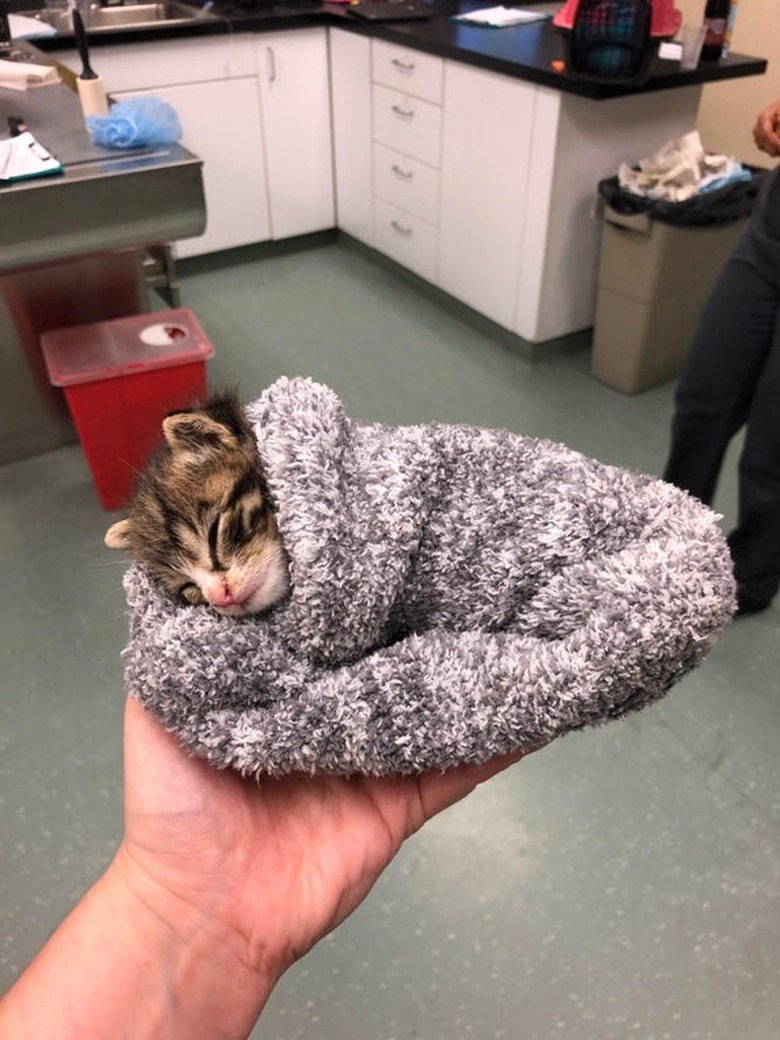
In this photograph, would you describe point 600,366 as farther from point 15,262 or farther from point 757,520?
point 15,262

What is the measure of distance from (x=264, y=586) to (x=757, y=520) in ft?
4.58

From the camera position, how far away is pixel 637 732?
66.8 inches

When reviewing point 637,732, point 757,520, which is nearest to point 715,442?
point 757,520

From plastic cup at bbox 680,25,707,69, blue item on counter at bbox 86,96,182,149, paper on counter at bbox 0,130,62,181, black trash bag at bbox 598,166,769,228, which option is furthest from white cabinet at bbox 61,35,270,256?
plastic cup at bbox 680,25,707,69

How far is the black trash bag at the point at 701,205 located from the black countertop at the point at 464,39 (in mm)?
301

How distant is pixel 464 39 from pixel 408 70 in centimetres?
25

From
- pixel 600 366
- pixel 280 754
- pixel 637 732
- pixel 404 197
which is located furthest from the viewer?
pixel 404 197

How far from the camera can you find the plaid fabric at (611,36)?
218 centimetres

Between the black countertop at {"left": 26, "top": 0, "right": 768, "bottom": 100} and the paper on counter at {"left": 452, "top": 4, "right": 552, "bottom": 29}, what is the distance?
0.04 metres

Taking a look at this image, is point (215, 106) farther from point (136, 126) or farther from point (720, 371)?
point (720, 371)

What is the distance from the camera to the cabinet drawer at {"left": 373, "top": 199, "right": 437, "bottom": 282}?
10.4 feet

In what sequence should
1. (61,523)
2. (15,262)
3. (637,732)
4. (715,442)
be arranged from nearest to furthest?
(15,262) → (637,732) → (715,442) → (61,523)

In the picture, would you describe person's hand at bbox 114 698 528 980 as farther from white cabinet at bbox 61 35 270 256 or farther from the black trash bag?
white cabinet at bbox 61 35 270 256

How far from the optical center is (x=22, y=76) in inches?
82.5
